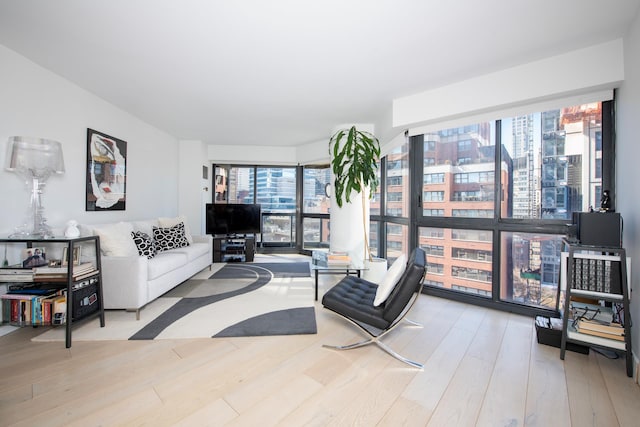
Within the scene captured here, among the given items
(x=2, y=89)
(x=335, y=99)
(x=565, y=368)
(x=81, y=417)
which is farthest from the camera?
(x=335, y=99)

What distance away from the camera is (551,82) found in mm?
2477

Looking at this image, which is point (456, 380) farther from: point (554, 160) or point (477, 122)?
point (477, 122)

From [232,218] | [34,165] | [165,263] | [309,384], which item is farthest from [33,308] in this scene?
[232,218]

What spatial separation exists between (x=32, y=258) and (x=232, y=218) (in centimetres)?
346

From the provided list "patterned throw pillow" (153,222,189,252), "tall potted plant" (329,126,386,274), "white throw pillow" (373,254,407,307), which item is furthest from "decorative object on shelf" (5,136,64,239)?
"tall potted plant" (329,126,386,274)

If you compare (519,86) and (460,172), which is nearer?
(519,86)

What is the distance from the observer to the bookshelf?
2.15 metres

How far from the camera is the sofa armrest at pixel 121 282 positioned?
105 inches

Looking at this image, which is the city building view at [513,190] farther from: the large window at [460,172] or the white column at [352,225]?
the white column at [352,225]

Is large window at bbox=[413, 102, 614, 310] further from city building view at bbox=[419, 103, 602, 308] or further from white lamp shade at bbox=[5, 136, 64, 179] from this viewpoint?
white lamp shade at bbox=[5, 136, 64, 179]

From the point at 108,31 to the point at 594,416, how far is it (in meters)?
4.26

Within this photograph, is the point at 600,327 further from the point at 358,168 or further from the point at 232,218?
the point at 232,218

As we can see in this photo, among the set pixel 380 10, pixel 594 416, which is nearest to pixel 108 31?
pixel 380 10

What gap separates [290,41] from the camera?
7.38ft
